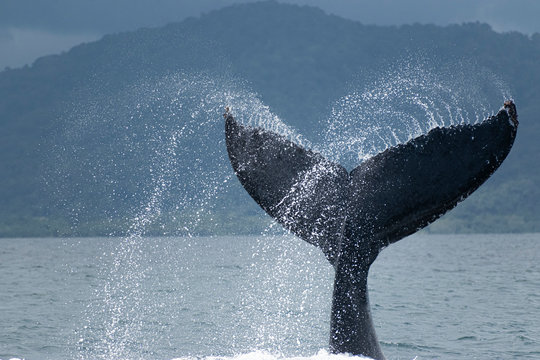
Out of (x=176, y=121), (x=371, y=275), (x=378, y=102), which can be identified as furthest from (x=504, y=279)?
(x=176, y=121)

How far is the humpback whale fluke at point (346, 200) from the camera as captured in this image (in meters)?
6.53

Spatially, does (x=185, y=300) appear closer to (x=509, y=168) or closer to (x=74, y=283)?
(x=74, y=283)

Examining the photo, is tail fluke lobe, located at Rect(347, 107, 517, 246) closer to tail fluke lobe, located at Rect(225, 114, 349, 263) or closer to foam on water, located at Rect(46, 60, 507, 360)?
tail fluke lobe, located at Rect(225, 114, 349, 263)

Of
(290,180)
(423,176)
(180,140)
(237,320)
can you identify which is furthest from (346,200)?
(180,140)

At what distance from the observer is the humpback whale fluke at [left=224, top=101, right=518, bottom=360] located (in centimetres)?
653

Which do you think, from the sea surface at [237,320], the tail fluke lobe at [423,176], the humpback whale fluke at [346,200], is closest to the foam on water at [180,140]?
the sea surface at [237,320]

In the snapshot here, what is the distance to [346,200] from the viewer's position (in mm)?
6789

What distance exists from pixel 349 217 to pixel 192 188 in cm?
12527

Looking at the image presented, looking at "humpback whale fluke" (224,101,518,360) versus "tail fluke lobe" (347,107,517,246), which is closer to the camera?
"tail fluke lobe" (347,107,517,246)

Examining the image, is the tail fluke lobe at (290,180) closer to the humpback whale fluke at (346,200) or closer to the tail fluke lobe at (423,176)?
the humpback whale fluke at (346,200)

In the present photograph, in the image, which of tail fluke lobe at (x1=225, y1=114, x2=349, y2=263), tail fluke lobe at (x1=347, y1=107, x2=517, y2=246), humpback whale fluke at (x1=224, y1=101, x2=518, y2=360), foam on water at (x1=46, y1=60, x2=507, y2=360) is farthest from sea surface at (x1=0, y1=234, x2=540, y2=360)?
foam on water at (x1=46, y1=60, x2=507, y2=360)

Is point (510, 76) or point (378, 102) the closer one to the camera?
point (378, 102)

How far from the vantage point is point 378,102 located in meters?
148

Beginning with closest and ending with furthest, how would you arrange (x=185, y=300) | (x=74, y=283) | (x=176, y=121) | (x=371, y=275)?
(x=185, y=300) < (x=74, y=283) < (x=371, y=275) < (x=176, y=121)
